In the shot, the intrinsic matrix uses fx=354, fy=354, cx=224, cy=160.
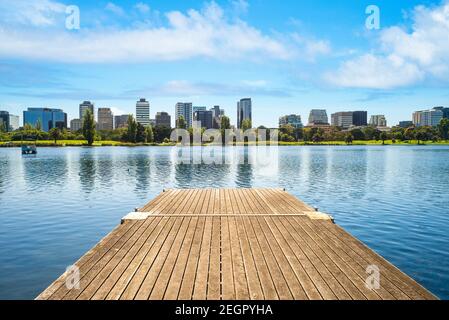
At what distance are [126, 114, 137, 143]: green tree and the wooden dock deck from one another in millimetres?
167780

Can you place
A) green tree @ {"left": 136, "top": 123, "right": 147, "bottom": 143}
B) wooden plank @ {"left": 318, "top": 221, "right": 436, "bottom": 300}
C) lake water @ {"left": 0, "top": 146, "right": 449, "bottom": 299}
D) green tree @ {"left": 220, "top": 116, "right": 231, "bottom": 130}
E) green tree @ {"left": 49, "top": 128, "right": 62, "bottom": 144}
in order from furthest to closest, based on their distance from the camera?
green tree @ {"left": 136, "top": 123, "right": 147, "bottom": 143}, green tree @ {"left": 49, "top": 128, "right": 62, "bottom": 144}, green tree @ {"left": 220, "top": 116, "right": 231, "bottom": 130}, lake water @ {"left": 0, "top": 146, "right": 449, "bottom": 299}, wooden plank @ {"left": 318, "top": 221, "right": 436, "bottom": 300}

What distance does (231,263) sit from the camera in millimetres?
8867

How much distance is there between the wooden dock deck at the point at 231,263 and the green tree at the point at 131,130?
168 meters

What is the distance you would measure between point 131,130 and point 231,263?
17650cm

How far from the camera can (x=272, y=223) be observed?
44.6ft

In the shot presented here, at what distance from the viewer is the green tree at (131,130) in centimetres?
17581

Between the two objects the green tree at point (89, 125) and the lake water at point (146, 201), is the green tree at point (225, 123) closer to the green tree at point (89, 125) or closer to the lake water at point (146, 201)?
the green tree at point (89, 125)

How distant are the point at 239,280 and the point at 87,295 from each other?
3114 millimetres

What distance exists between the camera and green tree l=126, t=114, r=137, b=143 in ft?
577

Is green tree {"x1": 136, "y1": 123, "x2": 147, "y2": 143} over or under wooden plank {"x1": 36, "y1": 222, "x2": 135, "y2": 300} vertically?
over
